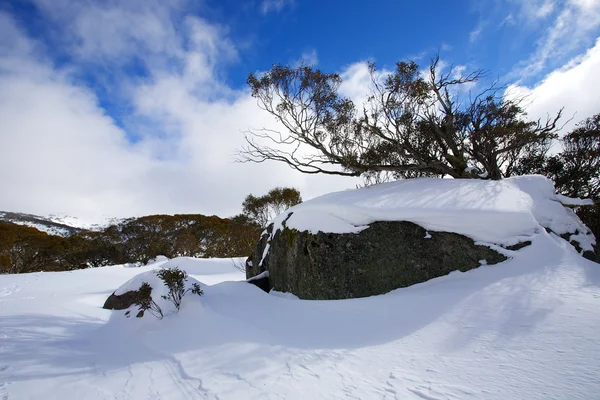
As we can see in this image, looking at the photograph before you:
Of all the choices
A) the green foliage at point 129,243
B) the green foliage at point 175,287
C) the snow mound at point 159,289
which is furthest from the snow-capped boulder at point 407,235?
the green foliage at point 129,243

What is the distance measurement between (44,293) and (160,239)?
567 inches

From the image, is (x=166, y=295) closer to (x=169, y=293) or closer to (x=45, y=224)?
(x=169, y=293)

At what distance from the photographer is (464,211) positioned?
5.23 m

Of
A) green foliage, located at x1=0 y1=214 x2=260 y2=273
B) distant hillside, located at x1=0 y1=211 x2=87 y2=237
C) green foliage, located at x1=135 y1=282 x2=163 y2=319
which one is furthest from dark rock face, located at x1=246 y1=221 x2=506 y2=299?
distant hillside, located at x1=0 y1=211 x2=87 y2=237

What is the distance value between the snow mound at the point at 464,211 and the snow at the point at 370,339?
4cm

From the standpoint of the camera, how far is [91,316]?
20.2 feet

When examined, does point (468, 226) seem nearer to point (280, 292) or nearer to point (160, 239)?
point (280, 292)

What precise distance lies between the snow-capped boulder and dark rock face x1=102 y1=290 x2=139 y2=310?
10.8ft

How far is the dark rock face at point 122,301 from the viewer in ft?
21.2

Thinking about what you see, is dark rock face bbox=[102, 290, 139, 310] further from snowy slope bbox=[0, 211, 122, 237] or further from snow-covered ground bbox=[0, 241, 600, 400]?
snowy slope bbox=[0, 211, 122, 237]

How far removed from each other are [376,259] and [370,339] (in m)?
2.20

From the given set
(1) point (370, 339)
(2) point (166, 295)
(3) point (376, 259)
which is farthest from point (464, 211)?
(2) point (166, 295)

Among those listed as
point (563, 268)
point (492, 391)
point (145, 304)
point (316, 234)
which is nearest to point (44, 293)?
point (145, 304)

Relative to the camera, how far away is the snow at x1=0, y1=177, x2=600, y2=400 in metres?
2.20
